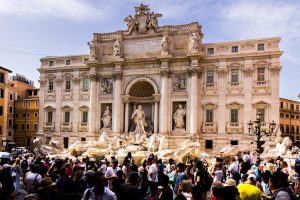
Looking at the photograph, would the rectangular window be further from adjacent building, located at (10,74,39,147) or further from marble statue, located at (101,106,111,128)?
adjacent building, located at (10,74,39,147)

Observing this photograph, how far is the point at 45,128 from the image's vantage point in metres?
42.6

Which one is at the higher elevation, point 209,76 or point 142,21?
point 142,21

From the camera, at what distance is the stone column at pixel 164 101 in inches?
1399

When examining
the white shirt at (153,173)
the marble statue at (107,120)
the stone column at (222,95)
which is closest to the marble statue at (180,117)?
the stone column at (222,95)

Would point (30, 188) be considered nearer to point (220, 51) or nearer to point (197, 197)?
point (197, 197)

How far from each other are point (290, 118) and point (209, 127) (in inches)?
1242

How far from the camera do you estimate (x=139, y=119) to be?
36875mm

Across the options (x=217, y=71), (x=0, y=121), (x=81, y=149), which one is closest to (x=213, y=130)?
(x=217, y=71)

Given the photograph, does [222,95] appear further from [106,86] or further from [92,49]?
[92,49]

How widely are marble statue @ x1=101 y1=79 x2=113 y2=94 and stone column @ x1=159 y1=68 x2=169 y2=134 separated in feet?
21.6

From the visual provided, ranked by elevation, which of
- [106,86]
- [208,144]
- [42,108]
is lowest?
[208,144]

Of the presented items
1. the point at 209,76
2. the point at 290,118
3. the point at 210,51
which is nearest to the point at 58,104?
the point at 209,76

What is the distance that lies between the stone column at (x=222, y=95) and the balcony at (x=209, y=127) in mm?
397

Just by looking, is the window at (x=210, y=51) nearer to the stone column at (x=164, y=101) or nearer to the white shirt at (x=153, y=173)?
the stone column at (x=164, y=101)
